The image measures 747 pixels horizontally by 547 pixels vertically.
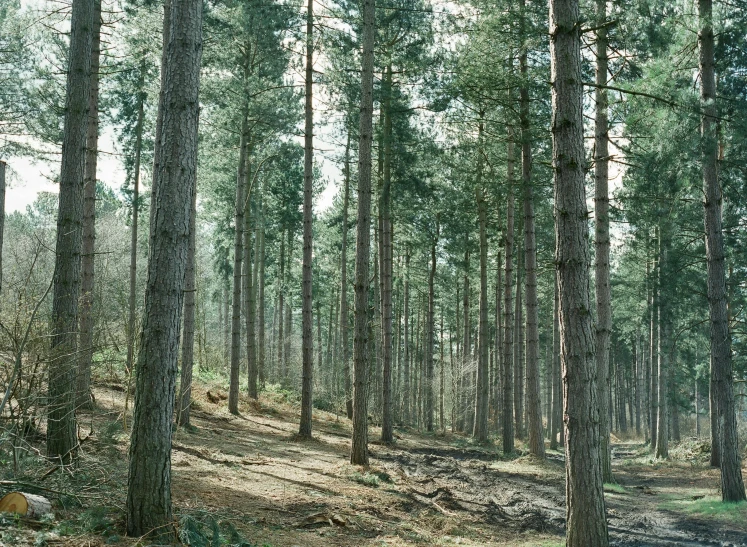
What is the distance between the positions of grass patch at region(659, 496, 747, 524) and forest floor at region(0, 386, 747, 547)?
1.3 inches

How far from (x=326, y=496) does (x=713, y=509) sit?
731 cm

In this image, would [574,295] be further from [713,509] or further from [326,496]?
[713,509]

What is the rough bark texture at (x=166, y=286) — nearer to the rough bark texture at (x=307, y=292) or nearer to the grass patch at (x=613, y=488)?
the rough bark texture at (x=307, y=292)

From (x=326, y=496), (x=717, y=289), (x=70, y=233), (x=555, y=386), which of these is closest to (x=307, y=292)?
(x=326, y=496)

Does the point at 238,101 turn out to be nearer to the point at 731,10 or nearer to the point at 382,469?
the point at 382,469

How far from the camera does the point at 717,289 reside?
11.4 metres

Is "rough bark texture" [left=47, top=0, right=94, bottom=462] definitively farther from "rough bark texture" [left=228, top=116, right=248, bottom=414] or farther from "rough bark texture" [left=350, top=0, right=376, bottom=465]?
"rough bark texture" [left=228, top=116, right=248, bottom=414]

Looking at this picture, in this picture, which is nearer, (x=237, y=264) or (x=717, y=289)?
(x=717, y=289)

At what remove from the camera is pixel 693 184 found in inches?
486

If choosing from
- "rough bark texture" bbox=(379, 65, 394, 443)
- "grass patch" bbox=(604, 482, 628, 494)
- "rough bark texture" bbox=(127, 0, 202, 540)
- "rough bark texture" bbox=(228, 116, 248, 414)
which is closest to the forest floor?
"grass patch" bbox=(604, 482, 628, 494)

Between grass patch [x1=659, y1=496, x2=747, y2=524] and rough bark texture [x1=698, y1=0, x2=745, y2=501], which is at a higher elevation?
rough bark texture [x1=698, y1=0, x2=745, y2=501]

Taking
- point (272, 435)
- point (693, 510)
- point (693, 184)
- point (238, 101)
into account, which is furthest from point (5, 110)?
point (693, 510)

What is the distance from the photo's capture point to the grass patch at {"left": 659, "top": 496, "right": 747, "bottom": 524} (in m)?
10.5

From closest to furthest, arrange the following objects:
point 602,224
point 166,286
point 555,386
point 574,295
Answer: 1. point 166,286
2. point 574,295
3. point 602,224
4. point 555,386
